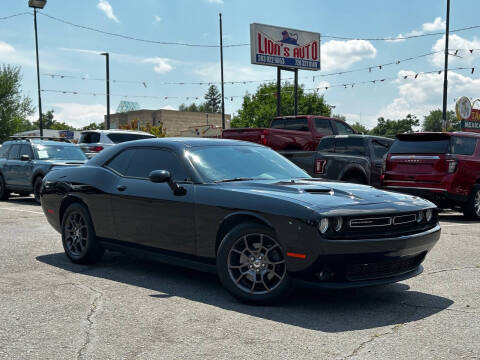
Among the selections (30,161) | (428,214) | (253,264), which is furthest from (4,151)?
(428,214)

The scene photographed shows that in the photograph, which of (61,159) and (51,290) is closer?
(51,290)

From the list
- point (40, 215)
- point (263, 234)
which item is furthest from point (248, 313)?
point (40, 215)

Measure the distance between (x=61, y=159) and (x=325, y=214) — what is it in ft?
41.4

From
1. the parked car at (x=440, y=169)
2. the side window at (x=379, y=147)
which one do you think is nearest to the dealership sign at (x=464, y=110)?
the side window at (x=379, y=147)

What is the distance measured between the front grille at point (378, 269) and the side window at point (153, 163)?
189 centimetres

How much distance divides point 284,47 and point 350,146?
1748 cm

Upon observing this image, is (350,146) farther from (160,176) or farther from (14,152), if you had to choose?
(160,176)

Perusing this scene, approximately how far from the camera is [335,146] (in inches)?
572

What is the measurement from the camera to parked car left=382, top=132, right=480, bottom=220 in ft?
38.1

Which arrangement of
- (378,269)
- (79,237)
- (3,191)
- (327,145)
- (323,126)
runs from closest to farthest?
(378,269), (79,237), (327,145), (3,191), (323,126)

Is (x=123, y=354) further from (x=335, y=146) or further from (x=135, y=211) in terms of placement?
→ (x=335, y=146)

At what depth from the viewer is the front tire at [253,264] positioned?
477cm

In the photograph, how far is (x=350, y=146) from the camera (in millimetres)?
14289

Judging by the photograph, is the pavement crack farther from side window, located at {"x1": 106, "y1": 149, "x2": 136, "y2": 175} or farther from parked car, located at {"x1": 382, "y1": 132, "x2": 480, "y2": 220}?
parked car, located at {"x1": 382, "y1": 132, "x2": 480, "y2": 220}
